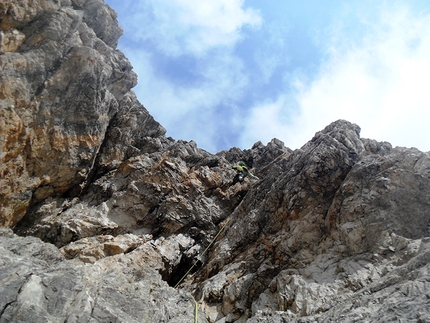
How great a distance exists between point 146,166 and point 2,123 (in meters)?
9.61

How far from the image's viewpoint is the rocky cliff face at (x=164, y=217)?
1159 cm

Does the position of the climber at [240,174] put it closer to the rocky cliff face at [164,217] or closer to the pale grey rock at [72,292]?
the rocky cliff face at [164,217]

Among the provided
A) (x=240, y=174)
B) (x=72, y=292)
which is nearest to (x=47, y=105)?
(x=72, y=292)

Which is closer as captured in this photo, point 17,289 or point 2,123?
point 17,289

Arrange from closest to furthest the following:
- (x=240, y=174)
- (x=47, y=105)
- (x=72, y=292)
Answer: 1. (x=72, y=292)
2. (x=47, y=105)
3. (x=240, y=174)

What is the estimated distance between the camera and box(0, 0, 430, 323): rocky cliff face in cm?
1159

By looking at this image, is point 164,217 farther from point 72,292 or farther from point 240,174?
point 72,292

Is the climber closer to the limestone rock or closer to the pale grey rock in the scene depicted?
the limestone rock

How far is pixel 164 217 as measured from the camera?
2175cm

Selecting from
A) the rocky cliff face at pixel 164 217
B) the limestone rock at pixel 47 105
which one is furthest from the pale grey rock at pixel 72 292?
the limestone rock at pixel 47 105

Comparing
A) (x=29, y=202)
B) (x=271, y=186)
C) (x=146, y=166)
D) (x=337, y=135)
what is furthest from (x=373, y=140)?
(x=29, y=202)

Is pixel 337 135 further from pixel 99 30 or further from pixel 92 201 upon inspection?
pixel 99 30

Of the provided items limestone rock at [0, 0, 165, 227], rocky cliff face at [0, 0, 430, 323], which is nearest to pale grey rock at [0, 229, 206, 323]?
rocky cliff face at [0, 0, 430, 323]

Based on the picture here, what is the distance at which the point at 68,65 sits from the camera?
21422mm
